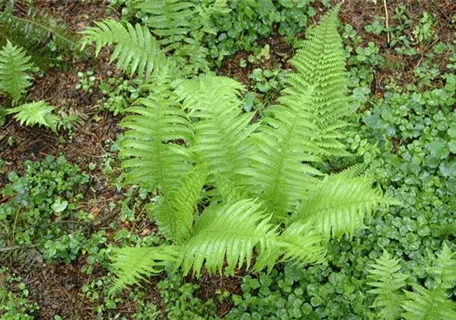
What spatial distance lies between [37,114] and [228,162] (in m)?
1.67

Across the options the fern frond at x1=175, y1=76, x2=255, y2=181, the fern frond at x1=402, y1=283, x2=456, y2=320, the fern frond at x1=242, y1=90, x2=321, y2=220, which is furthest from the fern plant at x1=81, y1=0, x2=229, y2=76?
the fern frond at x1=402, y1=283, x2=456, y2=320

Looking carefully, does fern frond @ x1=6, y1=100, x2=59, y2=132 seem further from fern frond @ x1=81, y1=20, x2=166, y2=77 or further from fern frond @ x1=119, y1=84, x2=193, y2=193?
fern frond @ x1=119, y1=84, x2=193, y2=193

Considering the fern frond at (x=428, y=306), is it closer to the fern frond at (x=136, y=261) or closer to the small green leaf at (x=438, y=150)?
the small green leaf at (x=438, y=150)

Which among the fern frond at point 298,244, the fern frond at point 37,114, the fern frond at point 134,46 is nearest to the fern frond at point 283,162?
the fern frond at point 298,244

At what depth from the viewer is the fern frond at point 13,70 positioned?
14.6 feet

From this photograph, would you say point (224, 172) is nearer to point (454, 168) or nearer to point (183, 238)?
point (183, 238)

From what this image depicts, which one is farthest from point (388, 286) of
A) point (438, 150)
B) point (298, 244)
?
point (438, 150)

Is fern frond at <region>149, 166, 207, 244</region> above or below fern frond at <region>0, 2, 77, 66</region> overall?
below

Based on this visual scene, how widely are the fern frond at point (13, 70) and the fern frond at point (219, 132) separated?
1549mm

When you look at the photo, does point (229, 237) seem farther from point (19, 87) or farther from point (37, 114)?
point (19, 87)

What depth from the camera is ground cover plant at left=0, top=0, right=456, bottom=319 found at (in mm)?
3469

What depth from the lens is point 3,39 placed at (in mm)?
4602

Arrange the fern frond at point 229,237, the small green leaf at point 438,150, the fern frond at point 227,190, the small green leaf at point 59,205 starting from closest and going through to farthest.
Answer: the fern frond at point 229,237 → the fern frond at point 227,190 → the small green leaf at point 438,150 → the small green leaf at point 59,205

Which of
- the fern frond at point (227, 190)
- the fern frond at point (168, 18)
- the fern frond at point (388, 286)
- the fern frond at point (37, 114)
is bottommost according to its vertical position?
the fern frond at point (388, 286)
